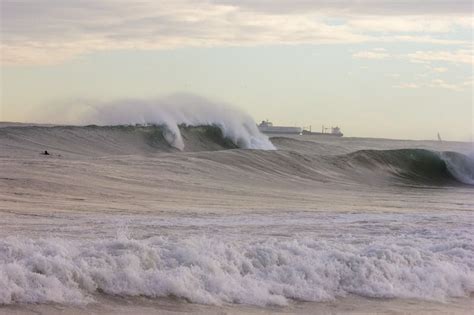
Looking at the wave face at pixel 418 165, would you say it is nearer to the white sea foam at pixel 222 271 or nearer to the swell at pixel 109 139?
the swell at pixel 109 139

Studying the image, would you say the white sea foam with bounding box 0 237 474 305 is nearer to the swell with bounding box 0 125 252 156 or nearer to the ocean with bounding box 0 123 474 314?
the ocean with bounding box 0 123 474 314

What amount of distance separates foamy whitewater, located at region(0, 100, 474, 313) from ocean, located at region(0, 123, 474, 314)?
0.02 m

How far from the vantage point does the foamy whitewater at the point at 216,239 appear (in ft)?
24.7

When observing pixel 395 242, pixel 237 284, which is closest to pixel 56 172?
pixel 395 242

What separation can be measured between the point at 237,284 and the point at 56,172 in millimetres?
12394

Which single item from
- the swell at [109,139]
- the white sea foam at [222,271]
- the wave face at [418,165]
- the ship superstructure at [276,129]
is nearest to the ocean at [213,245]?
the white sea foam at [222,271]

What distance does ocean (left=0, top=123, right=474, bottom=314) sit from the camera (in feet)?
24.3

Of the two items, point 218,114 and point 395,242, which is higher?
point 218,114

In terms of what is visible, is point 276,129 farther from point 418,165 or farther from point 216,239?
point 216,239

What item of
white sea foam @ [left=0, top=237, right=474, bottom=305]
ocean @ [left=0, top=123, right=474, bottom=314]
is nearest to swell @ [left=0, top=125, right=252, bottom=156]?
ocean @ [left=0, top=123, right=474, bottom=314]

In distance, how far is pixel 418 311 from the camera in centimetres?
780

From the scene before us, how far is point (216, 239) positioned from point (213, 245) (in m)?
1.31

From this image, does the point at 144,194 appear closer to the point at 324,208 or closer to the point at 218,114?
the point at 324,208

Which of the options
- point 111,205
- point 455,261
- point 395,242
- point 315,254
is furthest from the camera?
point 111,205
